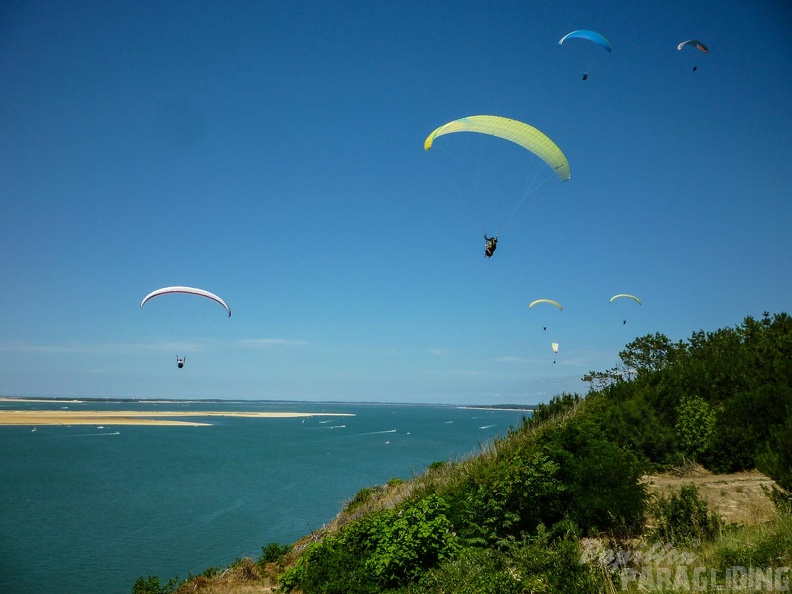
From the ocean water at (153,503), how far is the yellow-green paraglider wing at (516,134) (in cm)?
1194

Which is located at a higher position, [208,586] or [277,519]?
[208,586]

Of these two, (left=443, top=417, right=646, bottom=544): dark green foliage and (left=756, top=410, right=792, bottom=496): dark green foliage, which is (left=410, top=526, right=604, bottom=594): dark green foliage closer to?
(left=443, top=417, right=646, bottom=544): dark green foliage

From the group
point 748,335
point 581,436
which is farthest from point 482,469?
point 748,335

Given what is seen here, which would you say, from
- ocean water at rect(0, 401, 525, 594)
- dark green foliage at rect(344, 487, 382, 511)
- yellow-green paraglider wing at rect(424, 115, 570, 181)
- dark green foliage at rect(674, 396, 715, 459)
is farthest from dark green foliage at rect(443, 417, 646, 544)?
dark green foliage at rect(344, 487, 382, 511)

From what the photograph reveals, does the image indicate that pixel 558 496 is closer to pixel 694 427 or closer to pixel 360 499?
pixel 694 427

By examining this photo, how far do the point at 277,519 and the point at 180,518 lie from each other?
22.8 feet

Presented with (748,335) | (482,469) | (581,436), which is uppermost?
(748,335)

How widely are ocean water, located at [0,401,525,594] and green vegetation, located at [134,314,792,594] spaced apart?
7.23 metres

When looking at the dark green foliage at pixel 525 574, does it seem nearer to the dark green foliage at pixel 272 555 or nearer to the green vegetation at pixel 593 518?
the green vegetation at pixel 593 518

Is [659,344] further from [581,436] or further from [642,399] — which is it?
[581,436]

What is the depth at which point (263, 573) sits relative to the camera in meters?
14.4

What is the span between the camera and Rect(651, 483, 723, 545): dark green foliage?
862cm

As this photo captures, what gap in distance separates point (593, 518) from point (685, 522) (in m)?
2.42

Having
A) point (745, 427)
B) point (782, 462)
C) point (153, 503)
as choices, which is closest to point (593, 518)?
point (782, 462)
